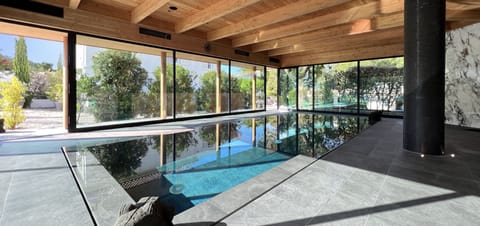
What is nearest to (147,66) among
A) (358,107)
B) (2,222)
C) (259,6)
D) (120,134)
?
(120,134)

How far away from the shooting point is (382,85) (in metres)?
8.49

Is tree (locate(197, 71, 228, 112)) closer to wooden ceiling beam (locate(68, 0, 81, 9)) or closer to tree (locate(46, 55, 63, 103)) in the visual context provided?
tree (locate(46, 55, 63, 103))

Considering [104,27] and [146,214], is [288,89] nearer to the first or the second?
[104,27]

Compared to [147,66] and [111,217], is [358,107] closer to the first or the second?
[147,66]

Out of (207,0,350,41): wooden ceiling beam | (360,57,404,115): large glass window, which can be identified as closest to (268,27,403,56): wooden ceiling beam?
(360,57,404,115): large glass window

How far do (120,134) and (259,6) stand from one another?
4.33 metres

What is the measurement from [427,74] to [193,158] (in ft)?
12.1

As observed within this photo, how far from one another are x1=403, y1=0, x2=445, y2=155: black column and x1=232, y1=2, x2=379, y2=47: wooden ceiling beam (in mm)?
1684

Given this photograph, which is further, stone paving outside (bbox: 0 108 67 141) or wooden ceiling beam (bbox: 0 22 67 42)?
stone paving outside (bbox: 0 108 67 141)

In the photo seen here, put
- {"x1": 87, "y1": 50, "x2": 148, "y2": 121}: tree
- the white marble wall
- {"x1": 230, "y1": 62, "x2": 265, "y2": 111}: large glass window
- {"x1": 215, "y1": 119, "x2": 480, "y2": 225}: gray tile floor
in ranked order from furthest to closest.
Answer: {"x1": 230, "y1": 62, "x2": 265, "y2": 111}: large glass window, {"x1": 87, "y1": 50, "x2": 148, "y2": 121}: tree, the white marble wall, {"x1": 215, "y1": 119, "x2": 480, "y2": 225}: gray tile floor

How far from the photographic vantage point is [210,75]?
860cm

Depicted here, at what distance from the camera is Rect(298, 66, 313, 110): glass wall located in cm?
1041

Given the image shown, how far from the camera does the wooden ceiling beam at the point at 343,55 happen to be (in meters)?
7.98

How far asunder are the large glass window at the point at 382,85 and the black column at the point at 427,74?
5.64 meters
